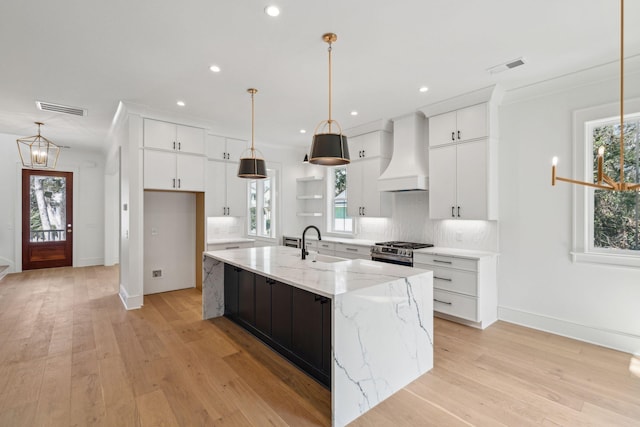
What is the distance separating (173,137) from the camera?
4676 millimetres

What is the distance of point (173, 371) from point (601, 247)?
14.6 ft

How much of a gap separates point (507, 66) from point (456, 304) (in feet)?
8.77

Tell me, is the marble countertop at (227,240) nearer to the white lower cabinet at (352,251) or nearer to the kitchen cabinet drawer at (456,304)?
the white lower cabinet at (352,251)

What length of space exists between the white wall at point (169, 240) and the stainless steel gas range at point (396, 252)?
326cm

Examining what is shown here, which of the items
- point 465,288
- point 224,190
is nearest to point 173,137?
point 224,190

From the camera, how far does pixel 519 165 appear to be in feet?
12.3

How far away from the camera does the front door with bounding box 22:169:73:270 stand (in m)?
6.76

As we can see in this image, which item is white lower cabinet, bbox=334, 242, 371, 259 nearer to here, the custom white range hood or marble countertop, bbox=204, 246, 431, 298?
the custom white range hood

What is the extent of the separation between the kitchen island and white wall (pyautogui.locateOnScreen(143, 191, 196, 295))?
2.90m

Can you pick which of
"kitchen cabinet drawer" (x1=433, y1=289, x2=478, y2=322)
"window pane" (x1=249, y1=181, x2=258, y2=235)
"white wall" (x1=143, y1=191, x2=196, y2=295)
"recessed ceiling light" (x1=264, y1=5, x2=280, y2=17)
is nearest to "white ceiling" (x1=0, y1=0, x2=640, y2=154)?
"recessed ceiling light" (x1=264, y1=5, x2=280, y2=17)

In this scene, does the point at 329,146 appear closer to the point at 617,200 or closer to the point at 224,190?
the point at 617,200

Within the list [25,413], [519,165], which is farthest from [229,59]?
[519,165]

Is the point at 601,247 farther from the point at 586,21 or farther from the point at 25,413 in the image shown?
the point at 25,413

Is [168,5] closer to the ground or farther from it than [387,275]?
farther from it
